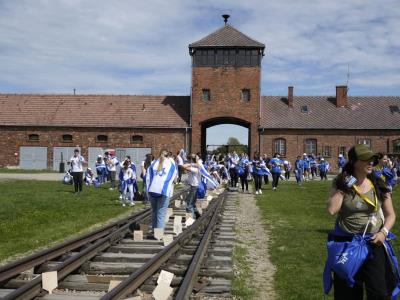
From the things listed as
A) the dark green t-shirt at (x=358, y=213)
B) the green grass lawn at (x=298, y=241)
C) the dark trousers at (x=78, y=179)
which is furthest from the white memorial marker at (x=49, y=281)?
the dark trousers at (x=78, y=179)

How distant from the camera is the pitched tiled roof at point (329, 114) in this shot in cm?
4569

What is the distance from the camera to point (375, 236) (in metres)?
4.36

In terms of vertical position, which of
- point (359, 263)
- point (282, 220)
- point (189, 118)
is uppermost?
point (189, 118)

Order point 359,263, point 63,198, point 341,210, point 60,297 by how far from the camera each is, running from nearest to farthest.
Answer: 1. point 359,263
2. point 341,210
3. point 60,297
4. point 63,198

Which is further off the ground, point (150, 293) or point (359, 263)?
point (359, 263)

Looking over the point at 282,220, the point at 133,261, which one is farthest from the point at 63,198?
the point at 133,261

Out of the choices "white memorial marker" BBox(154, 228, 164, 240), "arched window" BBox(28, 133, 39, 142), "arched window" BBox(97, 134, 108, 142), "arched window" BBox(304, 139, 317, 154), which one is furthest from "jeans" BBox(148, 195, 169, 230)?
"arched window" BBox(28, 133, 39, 142)

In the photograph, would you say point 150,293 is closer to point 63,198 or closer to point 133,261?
point 133,261

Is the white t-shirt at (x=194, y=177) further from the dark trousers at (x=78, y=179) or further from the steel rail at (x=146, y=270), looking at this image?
the dark trousers at (x=78, y=179)

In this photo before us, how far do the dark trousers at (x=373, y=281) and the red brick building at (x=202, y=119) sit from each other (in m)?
38.6

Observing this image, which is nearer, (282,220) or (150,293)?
(150,293)

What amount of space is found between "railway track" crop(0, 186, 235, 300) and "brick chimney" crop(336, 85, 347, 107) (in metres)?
39.9

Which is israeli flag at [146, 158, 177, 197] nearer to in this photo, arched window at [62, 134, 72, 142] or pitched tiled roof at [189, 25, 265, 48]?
pitched tiled roof at [189, 25, 265, 48]

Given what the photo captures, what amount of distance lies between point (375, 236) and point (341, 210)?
14.3 inches
